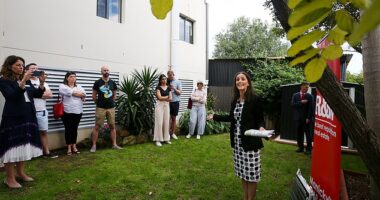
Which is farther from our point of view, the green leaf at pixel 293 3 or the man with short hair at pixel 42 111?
the man with short hair at pixel 42 111

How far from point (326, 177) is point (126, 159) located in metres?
4.64

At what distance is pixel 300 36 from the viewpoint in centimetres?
100

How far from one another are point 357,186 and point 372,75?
3.13 meters

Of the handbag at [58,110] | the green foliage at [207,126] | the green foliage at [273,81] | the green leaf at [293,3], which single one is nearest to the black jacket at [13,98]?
the handbag at [58,110]

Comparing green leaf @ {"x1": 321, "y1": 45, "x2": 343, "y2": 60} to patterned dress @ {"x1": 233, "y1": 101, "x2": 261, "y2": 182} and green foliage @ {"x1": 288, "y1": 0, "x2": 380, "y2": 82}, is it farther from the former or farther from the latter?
patterned dress @ {"x1": 233, "y1": 101, "x2": 261, "y2": 182}

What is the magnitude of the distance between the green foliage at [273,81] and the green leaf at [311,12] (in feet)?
→ 43.7

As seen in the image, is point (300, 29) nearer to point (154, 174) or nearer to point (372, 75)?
point (372, 75)

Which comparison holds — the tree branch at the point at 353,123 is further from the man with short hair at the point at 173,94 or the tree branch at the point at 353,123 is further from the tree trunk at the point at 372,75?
the man with short hair at the point at 173,94

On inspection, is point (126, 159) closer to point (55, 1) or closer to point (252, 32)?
point (55, 1)

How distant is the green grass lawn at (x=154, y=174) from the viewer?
5.03 m

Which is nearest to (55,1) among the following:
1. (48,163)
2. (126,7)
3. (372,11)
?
(126,7)

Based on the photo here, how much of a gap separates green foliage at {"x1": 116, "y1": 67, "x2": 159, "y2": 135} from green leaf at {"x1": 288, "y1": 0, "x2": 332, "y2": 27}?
864 cm

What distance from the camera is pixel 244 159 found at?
13.8 ft

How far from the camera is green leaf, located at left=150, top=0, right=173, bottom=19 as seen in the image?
0.94m
